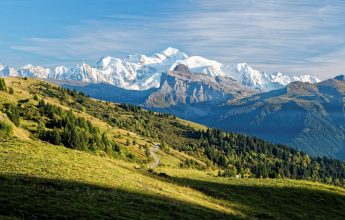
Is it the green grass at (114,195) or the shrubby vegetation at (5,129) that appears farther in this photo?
the shrubby vegetation at (5,129)

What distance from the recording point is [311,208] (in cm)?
8256

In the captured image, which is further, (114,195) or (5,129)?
(5,129)

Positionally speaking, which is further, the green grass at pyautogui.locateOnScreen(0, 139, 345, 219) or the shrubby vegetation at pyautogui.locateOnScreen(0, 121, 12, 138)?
the shrubby vegetation at pyautogui.locateOnScreen(0, 121, 12, 138)

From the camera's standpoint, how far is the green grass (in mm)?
43219

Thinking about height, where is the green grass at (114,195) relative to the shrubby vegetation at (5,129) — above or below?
below

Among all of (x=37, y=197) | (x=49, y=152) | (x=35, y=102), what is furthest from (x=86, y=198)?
(x=35, y=102)

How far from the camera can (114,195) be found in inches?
2050

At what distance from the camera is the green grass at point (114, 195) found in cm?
4322

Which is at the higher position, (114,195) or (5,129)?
(5,129)

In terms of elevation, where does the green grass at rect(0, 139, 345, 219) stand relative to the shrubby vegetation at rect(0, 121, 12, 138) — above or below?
below

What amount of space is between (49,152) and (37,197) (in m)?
30.5

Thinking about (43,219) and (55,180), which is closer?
(43,219)

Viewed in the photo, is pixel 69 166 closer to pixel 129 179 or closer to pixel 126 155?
pixel 129 179

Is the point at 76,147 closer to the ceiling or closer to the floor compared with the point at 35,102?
closer to the floor
